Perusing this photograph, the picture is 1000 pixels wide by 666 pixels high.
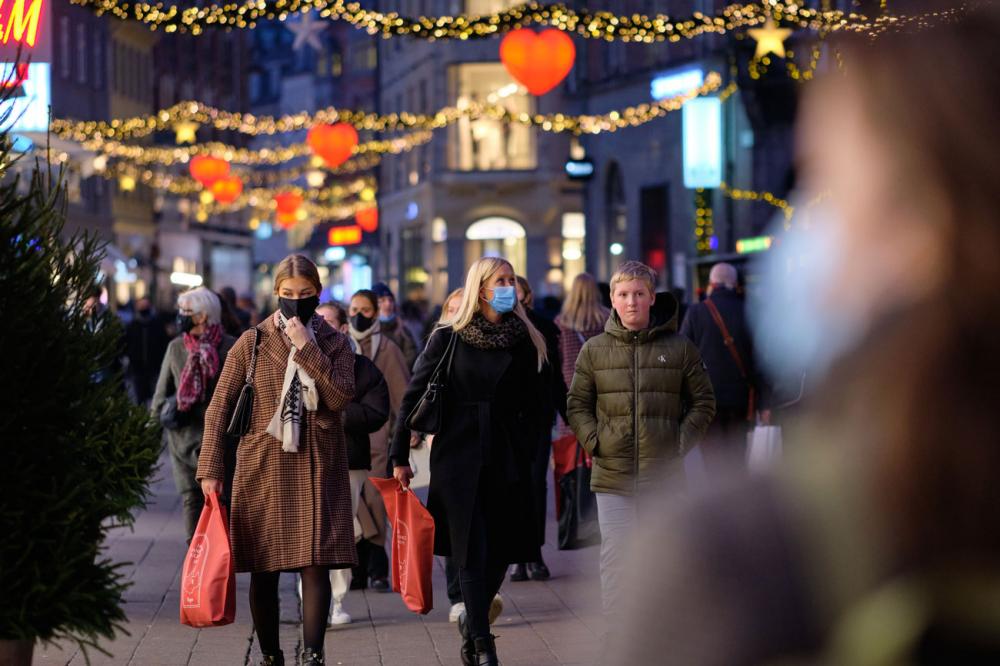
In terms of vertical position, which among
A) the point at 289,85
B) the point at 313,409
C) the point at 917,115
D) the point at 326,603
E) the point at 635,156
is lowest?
the point at 326,603

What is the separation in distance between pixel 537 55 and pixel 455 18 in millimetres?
4949

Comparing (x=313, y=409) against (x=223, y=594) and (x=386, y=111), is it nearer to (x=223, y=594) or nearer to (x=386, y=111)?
(x=223, y=594)

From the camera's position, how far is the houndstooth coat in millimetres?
7961

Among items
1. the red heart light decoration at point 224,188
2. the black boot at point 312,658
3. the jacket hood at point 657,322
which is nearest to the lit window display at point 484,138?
the red heart light decoration at point 224,188

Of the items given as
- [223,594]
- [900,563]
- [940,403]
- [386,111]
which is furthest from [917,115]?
[386,111]

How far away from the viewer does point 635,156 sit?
142 feet

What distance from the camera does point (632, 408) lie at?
8.99 metres

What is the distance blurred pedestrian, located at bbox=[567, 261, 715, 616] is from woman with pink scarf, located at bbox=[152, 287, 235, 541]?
8.83 ft

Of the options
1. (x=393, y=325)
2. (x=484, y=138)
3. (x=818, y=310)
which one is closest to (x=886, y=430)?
(x=818, y=310)

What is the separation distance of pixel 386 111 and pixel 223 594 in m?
60.3

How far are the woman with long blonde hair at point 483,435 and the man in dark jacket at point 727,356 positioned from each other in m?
5.84

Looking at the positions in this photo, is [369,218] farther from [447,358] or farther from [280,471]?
[280,471]

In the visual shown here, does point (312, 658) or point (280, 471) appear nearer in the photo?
point (312, 658)

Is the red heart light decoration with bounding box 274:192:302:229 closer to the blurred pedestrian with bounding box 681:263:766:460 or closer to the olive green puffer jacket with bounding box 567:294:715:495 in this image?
the blurred pedestrian with bounding box 681:263:766:460
